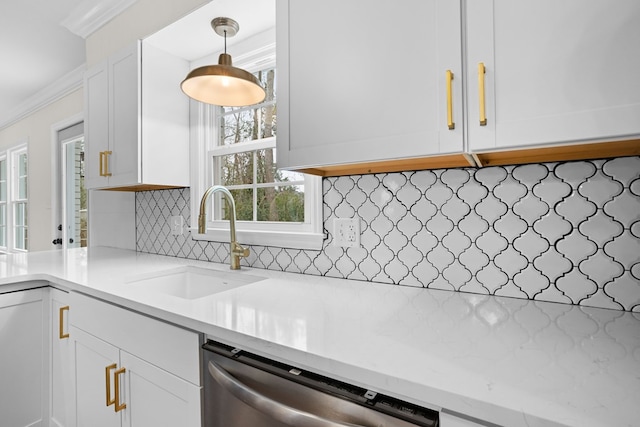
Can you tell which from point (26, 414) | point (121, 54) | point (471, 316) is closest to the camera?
point (471, 316)

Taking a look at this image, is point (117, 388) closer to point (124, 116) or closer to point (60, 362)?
point (60, 362)

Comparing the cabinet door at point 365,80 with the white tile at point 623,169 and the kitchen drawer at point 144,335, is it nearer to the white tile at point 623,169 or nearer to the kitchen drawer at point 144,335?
the white tile at point 623,169

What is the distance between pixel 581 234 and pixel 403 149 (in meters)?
0.58

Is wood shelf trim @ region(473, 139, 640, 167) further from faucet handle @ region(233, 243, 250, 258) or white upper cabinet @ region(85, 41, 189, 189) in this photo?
white upper cabinet @ region(85, 41, 189, 189)

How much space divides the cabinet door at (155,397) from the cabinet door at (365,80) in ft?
2.49

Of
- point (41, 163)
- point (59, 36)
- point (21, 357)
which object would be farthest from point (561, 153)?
point (41, 163)

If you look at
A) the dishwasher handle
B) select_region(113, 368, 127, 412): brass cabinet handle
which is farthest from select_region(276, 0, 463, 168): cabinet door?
A: select_region(113, 368, 127, 412): brass cabinet handle

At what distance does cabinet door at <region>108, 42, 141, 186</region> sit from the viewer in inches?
71.1

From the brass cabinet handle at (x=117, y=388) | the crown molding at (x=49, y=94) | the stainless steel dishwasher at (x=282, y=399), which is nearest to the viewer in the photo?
the stainless steel dishwasher at (x=282, y=399)

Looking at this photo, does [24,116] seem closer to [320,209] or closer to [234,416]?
[320,209]

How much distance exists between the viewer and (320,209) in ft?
4.79

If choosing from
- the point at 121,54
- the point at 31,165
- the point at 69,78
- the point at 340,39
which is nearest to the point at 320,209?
the point at 340,39

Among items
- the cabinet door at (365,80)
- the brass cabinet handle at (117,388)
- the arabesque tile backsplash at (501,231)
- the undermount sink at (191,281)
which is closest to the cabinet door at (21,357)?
the undermount sink at (191,281)

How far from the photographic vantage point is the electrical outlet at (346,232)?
1356mm
